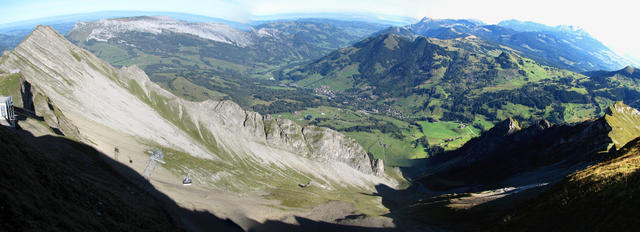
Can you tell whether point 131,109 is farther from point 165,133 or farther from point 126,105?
point 165,133

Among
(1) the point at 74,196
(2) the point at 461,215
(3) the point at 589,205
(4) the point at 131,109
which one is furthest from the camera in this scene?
(4) the point at 131,109

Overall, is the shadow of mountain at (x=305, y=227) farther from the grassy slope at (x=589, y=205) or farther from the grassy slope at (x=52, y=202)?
the grassy slope at (x=589, y=205)

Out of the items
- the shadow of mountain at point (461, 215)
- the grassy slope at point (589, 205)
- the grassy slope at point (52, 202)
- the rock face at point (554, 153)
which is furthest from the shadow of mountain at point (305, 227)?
the rock face at point (554, 153)

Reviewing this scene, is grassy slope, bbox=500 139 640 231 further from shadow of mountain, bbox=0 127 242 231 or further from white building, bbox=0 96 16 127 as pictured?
white building, bbox=0 96 16 127

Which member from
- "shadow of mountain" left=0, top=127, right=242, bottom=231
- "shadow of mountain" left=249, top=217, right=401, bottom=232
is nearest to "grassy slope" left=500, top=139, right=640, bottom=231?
"shadow of mountain" left=249, top=217, right=401, bottom=232

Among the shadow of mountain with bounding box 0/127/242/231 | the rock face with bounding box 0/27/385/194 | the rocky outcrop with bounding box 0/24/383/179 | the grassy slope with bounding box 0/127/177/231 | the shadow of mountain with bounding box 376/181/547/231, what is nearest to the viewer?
the grassy slope with bounding box 0/127/177/231

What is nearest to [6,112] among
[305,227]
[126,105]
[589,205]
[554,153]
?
[305,227]

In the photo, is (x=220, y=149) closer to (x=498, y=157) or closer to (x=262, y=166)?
(x=262, y=166)

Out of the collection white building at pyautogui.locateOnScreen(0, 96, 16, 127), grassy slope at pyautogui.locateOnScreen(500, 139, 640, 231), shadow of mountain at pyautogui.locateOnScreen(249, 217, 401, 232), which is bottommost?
shadow of mountain at pyautogui.locateOnScreen(249, 217, 401, 232)
